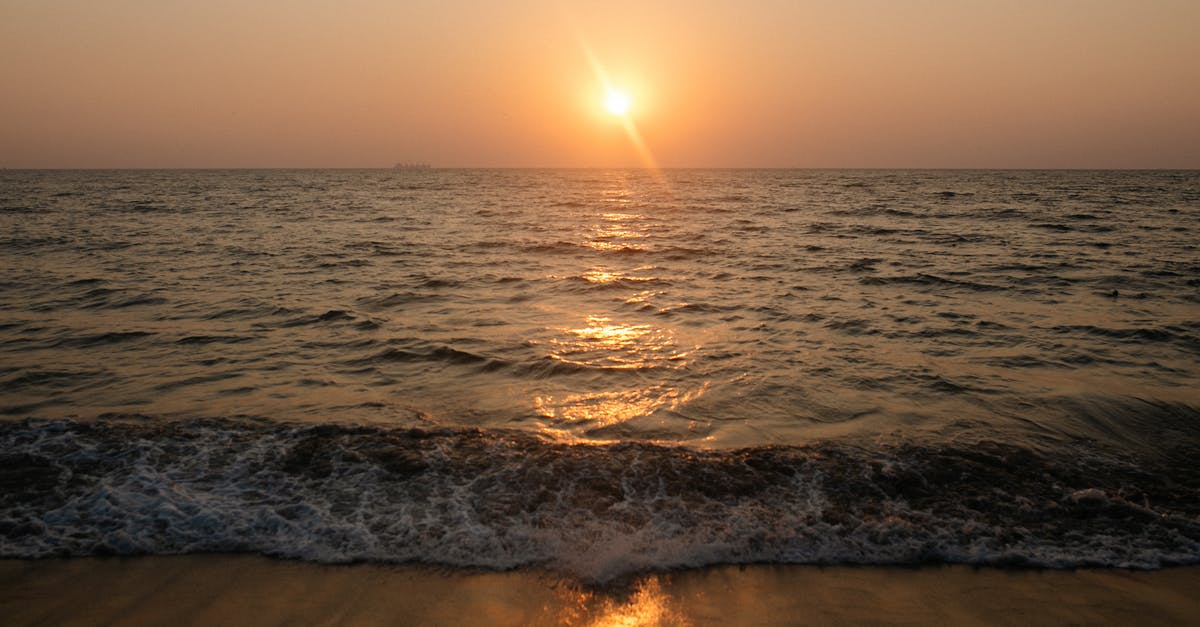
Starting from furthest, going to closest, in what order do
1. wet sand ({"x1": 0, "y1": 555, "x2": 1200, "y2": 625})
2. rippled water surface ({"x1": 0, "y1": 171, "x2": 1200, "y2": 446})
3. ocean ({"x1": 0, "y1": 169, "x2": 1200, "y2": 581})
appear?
rippled water surface ({"x1": 0, "y1": 171, "x2": 1200, "y2": 446}), ocean ({"x1": 0, "y1": 169, "x2": 1200, "y2": 581}), wet sand ({"x1": 0, "y1": 555, "x2": 1200, "y2": 625})

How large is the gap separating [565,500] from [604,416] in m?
1.72

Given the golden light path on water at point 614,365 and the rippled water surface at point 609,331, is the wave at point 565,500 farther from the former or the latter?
the golden light path on water at point 614,365

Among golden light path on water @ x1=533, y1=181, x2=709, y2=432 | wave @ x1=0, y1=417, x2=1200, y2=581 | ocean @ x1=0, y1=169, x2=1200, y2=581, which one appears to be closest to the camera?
wave @ x1=0, y1=417, x2=1200, y2=581

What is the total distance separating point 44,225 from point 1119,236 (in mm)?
41178

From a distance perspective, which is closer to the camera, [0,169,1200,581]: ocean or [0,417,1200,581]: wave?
[0,417,1200,581]: wave

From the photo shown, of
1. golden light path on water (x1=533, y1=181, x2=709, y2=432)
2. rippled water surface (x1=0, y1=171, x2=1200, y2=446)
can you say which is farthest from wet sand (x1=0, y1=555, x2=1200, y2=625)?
golden light path on water (x1=533, y1=181, x2=709, y2=432)

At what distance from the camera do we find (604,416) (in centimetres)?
650

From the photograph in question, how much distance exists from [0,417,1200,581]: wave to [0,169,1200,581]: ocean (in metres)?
0.02

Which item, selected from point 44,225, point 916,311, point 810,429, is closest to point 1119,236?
point 916,311

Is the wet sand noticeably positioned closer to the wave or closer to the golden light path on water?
the wave

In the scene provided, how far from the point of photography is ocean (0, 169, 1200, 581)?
4.43 meters

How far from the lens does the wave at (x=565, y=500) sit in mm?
4258

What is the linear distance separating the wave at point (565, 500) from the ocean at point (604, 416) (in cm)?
2

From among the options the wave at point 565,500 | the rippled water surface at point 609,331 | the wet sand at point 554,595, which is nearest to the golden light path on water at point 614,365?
the rippled water surface at point 609,331
